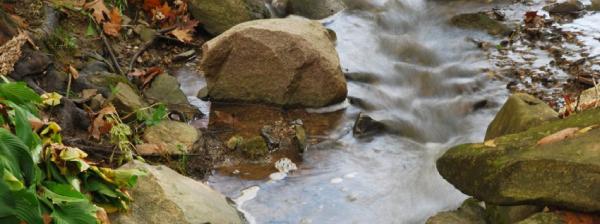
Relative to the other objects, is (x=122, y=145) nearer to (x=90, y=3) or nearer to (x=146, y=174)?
(x=146, y=174)

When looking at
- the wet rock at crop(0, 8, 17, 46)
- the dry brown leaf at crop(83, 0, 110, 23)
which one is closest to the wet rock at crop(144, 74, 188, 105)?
Answer: the dry brown leaf at crop(83, 0, 110, 23)

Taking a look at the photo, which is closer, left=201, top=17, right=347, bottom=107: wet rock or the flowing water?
the flowing water

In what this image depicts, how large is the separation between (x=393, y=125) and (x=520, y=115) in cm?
173

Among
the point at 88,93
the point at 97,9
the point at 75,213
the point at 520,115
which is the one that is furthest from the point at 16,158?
the point at 97,9

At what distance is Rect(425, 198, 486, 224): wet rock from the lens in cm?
449

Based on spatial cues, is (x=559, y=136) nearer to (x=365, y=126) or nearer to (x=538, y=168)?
(x=538, y=168)

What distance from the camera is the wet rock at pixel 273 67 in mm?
6434

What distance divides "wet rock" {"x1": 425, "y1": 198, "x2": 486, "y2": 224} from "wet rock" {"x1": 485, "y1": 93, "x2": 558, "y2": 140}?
61cm

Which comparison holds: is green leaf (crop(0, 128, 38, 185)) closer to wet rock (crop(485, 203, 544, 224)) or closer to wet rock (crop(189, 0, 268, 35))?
wet rock (crop(485, 203, 544, 224))

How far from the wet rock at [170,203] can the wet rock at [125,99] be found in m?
1.36

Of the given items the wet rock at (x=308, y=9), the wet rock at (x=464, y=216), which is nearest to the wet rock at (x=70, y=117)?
the wet rock at (x=464, y=216)

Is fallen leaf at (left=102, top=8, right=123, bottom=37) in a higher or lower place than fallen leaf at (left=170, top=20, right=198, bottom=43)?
higher

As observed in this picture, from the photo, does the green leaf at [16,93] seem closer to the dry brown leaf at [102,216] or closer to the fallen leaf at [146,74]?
the dry brown leaf at [102,216]

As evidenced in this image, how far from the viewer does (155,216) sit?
149 inches
